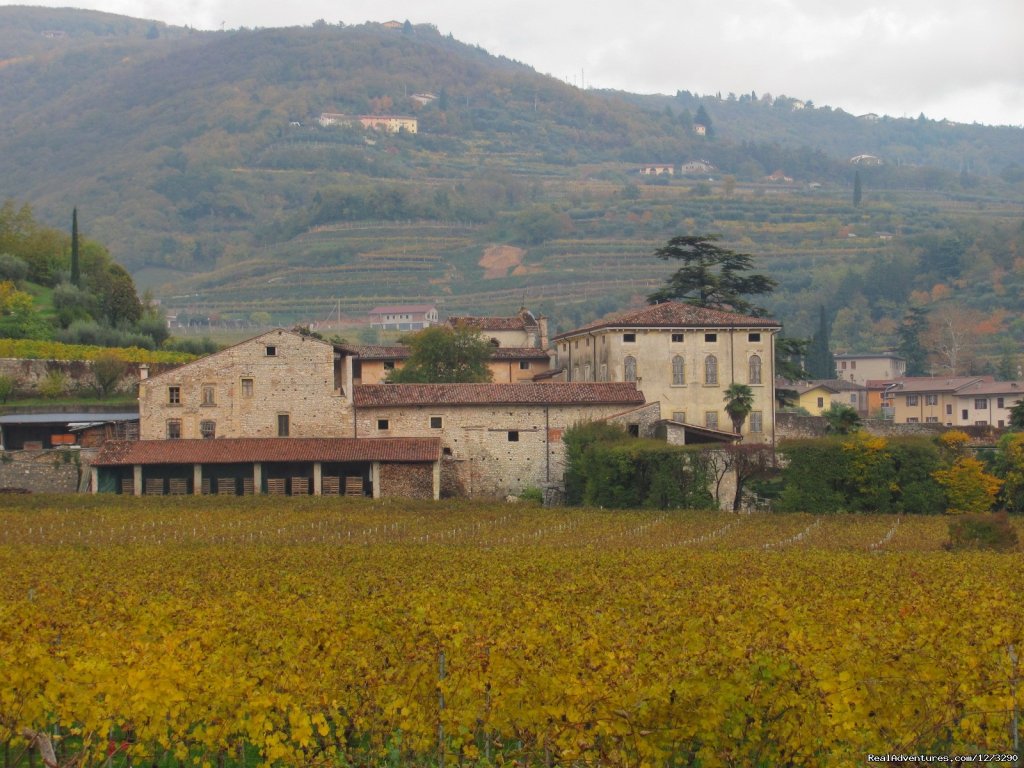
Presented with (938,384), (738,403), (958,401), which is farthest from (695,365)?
(938,384)

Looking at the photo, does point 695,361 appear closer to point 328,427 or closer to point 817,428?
point 817,428

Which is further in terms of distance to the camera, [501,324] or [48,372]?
[501,324]

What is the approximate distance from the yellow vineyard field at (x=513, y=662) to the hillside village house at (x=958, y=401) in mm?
60383

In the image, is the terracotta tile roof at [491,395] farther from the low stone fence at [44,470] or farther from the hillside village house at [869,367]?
the hillside village house at [869,367]

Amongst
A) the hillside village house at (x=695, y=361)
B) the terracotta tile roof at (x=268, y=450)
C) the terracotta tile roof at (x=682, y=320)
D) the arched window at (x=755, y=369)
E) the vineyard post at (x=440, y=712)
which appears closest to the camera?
the vineyard post at (x=440, y=712)

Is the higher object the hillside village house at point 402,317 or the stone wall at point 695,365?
the hillside village house at point 402,317

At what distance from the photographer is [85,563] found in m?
31.4

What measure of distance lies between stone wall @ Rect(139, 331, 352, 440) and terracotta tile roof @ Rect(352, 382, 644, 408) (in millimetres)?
1494

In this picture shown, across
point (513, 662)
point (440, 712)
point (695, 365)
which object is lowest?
point (440, 712)

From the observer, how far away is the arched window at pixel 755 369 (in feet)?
203

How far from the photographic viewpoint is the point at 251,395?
58.2 m

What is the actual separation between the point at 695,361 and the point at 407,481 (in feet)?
46.0

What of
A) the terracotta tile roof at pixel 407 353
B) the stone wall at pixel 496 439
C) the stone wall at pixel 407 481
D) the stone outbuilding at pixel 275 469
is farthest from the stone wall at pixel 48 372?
the stone wall at pixel 407 481

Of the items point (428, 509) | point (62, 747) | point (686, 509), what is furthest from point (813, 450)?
point (62, 747)
